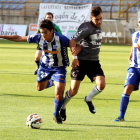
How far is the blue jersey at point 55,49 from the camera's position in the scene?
256 inches

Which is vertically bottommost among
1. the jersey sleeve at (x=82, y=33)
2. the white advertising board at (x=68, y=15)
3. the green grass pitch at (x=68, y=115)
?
the green grass pitch at (x=68, y=115)

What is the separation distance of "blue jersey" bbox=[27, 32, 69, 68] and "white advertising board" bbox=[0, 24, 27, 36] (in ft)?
96.2

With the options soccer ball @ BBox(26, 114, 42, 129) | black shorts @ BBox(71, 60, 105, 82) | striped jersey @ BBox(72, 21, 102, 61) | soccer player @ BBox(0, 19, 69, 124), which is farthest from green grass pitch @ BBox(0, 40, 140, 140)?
striped jersey @ BBox(72, 21, 102, 61)

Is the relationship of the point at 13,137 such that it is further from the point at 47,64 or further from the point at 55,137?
the point at 47,64

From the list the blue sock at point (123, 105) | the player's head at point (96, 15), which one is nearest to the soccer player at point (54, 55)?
the player's head at point (96, 15)

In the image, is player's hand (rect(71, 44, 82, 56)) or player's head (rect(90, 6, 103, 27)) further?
player's head (rect(90, 6, 103, 27))

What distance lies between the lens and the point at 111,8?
3878 cm

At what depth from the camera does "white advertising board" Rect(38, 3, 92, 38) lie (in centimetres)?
3359

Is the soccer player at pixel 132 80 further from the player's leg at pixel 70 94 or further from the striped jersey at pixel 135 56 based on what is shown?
the player's leg at pixel 70 94

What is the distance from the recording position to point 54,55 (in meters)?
6.61

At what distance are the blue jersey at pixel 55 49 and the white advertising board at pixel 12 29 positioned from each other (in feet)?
96.2

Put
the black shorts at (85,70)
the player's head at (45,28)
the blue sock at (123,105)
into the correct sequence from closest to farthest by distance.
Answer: the player's head at (45,28)
the blue sock at (123,105)
the black shorts at (85,70)

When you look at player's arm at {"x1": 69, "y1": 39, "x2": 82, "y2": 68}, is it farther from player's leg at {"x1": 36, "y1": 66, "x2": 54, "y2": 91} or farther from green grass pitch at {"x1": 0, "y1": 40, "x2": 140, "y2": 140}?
green grass pitch at {"x1": 0, "y1": 40, "x2": 140, "y2": 140}

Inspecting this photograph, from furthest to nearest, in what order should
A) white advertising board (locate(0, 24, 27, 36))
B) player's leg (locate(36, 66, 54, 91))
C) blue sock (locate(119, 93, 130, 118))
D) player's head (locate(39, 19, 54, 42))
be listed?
white advertising board (locate(0, 24, 27, 36)), player's leg (locate(36, 66, 54, 91)), blue sock (locate(119, 93, 130, 118)), player's head (locate(39, 19, 54, 42))
